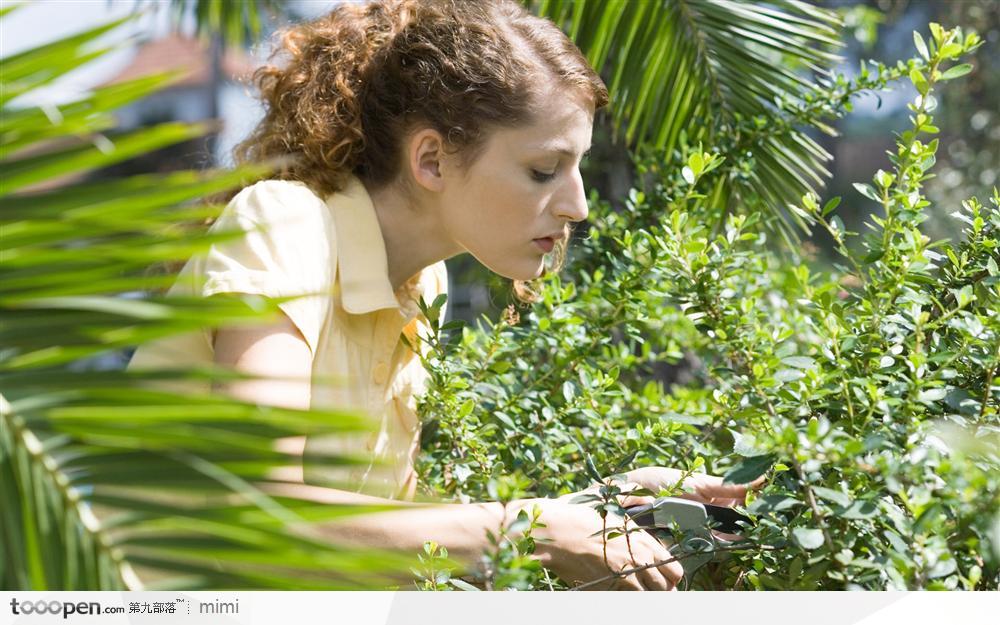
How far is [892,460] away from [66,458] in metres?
0.83

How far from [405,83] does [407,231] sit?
29 cm

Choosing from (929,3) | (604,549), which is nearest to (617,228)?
(604,549)

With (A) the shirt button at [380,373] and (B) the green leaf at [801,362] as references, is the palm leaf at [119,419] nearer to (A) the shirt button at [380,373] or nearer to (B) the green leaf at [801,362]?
(B) the green leaf at [801,362]

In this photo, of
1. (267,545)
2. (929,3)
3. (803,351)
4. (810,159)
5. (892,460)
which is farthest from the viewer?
(929,3)

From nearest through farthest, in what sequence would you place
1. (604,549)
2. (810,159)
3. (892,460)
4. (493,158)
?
(892,460) < (604,549) < (493,158) < (810,159)

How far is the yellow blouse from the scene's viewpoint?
1678 mm

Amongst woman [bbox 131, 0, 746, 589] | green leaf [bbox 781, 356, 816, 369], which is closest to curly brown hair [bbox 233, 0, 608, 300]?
woman [bbox 131, 0, 746, 589]

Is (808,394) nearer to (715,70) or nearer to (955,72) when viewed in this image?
(955,72)

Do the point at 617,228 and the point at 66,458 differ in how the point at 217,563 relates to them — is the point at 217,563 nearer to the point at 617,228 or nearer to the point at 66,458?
the point at 66,458

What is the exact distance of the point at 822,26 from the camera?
8.97ft

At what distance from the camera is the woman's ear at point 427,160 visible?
6.65ft

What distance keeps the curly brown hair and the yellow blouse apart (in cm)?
9

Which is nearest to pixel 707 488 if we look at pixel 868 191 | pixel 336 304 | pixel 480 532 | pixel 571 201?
pixel 480 532

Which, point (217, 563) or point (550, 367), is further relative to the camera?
point (550, 367)
